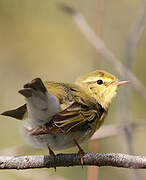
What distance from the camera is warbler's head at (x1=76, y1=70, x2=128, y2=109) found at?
4.61 meters

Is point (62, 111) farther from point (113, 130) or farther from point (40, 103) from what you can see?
point (113, 130)

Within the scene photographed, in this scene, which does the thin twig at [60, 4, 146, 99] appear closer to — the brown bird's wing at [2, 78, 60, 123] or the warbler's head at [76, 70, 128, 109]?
the warbler's head at [76, 70, 128, 109]

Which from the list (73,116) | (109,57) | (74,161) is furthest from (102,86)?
(74,161)

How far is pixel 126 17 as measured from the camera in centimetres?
757

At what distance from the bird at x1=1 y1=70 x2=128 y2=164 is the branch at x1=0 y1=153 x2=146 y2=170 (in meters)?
0.09

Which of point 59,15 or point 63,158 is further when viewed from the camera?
point 59,15

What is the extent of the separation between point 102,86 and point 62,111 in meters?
1.34

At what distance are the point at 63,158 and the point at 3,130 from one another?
2.90m

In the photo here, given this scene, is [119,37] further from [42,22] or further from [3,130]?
[3,130]

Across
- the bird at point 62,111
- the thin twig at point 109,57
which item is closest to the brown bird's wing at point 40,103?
the bird at point 62,111

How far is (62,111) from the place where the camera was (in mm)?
3455

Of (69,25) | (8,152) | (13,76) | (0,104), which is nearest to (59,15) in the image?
(69,25)

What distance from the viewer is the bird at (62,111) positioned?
3242 mm

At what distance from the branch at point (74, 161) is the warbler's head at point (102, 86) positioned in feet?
4.39
